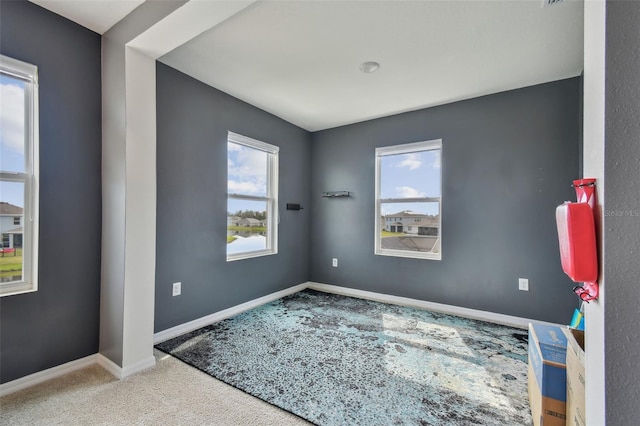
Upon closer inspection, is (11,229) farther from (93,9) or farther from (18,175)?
(93,9)

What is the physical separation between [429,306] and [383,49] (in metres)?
2.88

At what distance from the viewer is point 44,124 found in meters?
1.88

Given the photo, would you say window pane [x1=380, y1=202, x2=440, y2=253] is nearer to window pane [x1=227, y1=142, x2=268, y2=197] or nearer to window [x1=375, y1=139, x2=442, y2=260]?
window [x1=375, y1=139, x2=442, y2=260]

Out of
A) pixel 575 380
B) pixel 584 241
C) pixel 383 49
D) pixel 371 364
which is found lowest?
pixel 371 364

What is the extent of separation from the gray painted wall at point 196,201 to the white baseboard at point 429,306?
39.3 inches

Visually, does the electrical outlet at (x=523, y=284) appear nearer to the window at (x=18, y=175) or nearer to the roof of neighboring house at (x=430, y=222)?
the roof of neighboring house at (x=430, y=222)

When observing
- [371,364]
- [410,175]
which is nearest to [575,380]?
[371,364]

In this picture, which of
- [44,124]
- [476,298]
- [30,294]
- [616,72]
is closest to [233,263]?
[30,294]

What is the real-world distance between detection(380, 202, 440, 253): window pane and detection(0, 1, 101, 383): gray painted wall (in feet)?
10.3

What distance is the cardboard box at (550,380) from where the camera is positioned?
51.2 inches

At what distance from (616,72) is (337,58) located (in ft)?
7.05

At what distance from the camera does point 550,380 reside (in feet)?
4.36

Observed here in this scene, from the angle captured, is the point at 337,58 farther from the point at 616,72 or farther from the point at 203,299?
the point at 203,299

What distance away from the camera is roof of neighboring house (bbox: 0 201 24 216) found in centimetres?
176
